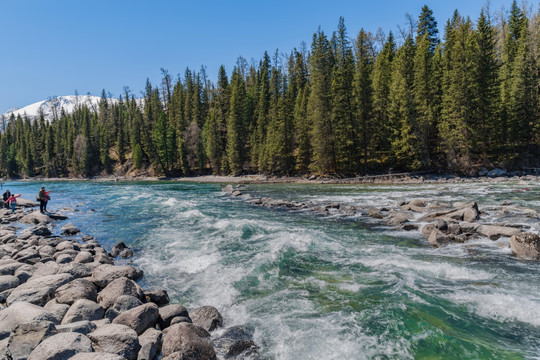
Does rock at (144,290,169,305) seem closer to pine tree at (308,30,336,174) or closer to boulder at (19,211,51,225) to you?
boulder at (19,211,51,225)

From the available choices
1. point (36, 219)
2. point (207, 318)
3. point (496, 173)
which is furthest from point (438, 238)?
point (496, 173)

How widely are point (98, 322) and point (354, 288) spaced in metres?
5.69

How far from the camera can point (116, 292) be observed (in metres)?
6.68

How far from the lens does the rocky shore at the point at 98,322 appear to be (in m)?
4.45

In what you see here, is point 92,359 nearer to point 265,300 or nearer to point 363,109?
point 265,300

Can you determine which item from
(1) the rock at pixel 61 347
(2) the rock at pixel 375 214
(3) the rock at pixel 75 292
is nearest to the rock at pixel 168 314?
(1) the rock at pixel 61 347

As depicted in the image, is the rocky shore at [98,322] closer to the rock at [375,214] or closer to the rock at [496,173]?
the rock at [375,214]

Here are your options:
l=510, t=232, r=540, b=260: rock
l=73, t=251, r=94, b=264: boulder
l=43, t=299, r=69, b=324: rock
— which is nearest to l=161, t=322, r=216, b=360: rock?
l=43, t=299, r=69, b=324: rock

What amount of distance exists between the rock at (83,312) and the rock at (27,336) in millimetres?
636

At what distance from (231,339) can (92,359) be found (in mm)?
2362

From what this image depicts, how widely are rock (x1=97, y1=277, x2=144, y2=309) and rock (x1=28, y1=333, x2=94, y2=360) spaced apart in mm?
1987

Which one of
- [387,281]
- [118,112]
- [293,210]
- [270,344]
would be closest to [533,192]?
[293,210]

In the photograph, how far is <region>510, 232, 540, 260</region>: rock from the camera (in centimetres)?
884

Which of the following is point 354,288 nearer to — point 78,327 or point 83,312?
point 78,327
